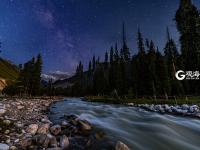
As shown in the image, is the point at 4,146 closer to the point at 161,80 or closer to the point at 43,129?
the point at 43,129

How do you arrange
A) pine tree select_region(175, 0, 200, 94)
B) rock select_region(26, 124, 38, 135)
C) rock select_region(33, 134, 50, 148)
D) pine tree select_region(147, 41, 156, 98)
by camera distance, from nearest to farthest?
rock select_region(33, 134, 50, 148)
rock select_region(26, 124, 38, 135)
pine tree select_region(175, 0, 200, 94)
pine tree select_region(147, 41, 156, 98)

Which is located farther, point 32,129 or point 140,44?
point 140,44

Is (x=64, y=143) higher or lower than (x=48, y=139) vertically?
lower

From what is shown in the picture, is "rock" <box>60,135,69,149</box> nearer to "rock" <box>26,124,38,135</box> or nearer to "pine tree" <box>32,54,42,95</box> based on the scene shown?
"rock" <box>26,124,38,135</box>

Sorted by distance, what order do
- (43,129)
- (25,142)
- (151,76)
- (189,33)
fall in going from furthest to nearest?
(151,76)
(189,33)
(43,129)
(25,142)

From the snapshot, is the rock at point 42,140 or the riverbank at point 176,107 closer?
the rock at point 42,140

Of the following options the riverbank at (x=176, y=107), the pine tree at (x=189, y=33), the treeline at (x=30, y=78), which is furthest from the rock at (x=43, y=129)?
the treeline at (x=30, y=78)

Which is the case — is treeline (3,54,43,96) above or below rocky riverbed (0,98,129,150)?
above

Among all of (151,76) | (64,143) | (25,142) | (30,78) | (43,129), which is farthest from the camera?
(30,78)

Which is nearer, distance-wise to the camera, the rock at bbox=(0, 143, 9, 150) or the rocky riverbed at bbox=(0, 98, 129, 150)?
the rock at bbox=(0, 143, 9, 150)

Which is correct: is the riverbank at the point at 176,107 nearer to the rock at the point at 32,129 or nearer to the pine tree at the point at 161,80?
the rock at the point at 32,129

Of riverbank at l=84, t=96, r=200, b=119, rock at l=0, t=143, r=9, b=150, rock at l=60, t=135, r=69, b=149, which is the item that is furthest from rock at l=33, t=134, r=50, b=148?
riverbank at l=84, t=96, r=200, b=119

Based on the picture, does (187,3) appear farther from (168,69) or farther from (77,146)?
(77,146)

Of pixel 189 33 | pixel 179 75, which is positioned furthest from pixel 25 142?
pixel 179 75
